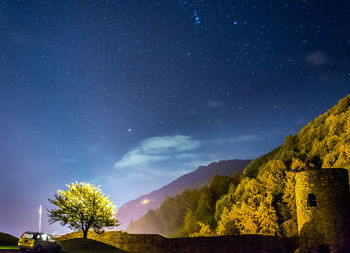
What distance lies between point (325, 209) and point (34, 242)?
26.5m

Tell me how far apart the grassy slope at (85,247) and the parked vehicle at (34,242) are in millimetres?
3792

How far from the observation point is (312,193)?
3688cm

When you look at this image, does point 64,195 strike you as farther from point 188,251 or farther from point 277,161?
point 277,161

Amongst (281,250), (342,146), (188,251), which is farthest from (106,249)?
(342,146)

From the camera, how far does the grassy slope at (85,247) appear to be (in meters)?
32.1

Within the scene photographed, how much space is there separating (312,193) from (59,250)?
962 inches

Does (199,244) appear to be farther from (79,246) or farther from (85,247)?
(79,246)

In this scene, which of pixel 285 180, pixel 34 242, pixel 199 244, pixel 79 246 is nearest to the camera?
pixel 34 242

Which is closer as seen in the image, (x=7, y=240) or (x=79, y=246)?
(x=79, y=246)

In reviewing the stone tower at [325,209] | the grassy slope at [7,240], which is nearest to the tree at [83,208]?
the grassy slope at [7,240]

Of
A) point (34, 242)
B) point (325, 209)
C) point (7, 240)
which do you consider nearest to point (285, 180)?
point (325, 209)

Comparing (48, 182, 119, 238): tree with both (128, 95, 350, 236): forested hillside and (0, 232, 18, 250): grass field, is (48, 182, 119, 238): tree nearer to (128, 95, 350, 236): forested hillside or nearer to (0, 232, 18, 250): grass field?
(0, 232, 18, 250): grass field

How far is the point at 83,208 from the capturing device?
40969mm

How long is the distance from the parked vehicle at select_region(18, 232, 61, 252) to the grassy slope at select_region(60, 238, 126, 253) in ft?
12.4
